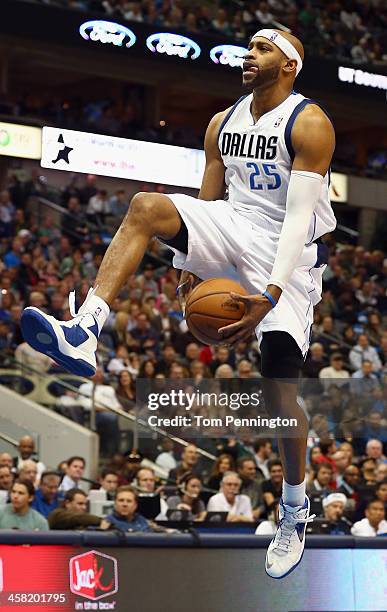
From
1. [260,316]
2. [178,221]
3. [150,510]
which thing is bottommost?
[150,510]

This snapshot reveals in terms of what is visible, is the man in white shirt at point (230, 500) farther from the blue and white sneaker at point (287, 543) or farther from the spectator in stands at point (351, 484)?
the blue and white sneaker at point (287, 543)

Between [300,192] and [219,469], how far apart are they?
5575 millimetres

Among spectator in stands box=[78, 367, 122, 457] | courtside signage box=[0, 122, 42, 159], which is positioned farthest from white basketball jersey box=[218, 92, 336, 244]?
→ spectator in stands box=[78, 367, 122, 457]

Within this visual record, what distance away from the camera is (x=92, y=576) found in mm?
7867

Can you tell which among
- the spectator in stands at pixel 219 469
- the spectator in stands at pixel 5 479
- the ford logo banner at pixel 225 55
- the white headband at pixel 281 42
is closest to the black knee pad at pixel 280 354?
the white headband at pixel 281 42

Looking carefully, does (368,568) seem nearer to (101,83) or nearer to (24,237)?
(24,237)

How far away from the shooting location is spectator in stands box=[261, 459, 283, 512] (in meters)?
10.5

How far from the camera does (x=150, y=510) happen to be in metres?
9.73

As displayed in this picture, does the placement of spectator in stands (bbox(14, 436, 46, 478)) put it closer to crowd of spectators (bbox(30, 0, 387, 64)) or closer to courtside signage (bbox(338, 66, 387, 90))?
courtside signage (bbox(338, 66, 387, 90))

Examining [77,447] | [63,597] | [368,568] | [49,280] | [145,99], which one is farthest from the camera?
[145,99]

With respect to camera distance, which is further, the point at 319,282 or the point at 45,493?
the point at 45,493

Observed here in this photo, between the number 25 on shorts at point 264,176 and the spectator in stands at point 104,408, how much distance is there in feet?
19.9

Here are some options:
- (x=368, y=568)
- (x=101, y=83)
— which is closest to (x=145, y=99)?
(x=101, y=83)

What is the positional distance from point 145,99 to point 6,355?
10.6m
